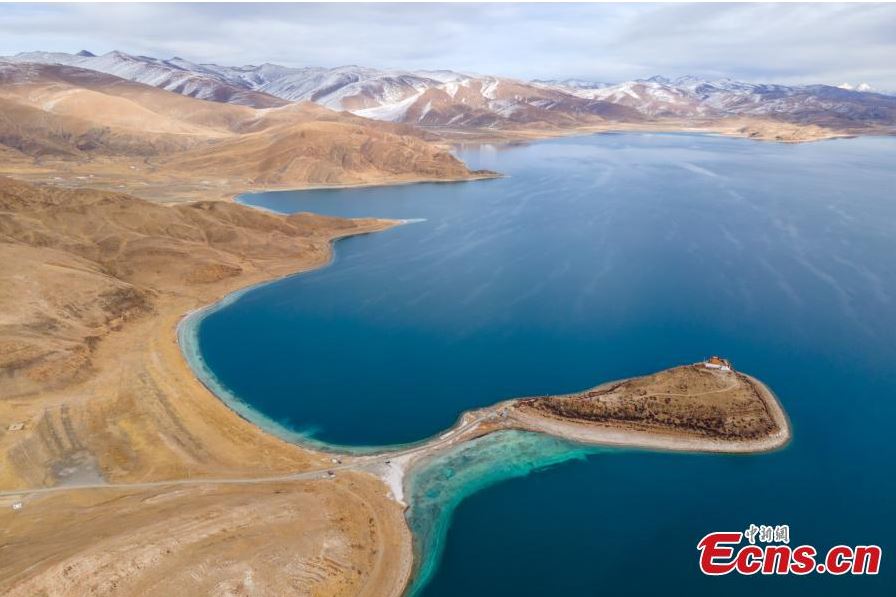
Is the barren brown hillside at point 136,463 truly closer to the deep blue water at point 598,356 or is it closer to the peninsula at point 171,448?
the peninsula at point 171,448

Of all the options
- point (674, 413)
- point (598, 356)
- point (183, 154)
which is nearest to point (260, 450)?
point (598, 356)

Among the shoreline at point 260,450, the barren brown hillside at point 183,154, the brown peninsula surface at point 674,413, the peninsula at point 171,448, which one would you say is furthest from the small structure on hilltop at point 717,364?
the barren brown hillside at point 183,154

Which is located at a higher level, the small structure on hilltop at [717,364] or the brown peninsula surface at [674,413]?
the small structure on hilltop at [717,364]

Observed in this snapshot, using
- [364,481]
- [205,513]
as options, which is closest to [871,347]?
[364,481]

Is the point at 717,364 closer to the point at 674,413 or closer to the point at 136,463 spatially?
the point at 674,413

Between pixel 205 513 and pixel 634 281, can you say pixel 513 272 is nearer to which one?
pixel 634 281

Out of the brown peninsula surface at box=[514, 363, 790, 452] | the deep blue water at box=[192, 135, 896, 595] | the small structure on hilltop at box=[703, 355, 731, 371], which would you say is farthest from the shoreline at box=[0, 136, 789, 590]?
the small structure on hilltop at box=[703, 355, 731, 371]

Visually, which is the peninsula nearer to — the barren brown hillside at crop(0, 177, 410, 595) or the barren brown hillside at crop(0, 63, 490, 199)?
the barren brown hillside at crop(0, 177, 410, 595)
